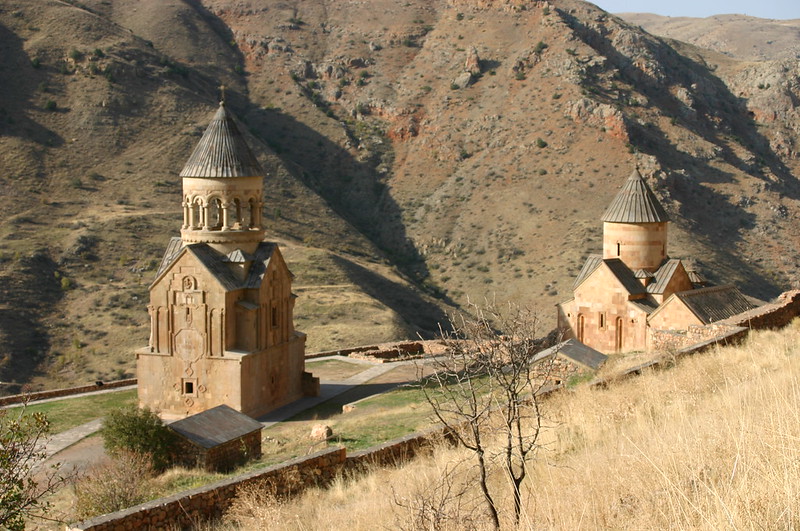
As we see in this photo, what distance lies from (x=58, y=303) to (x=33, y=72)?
22560 mm

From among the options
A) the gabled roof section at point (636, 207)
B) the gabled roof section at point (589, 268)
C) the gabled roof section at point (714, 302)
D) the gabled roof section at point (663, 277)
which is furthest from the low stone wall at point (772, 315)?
the gabled roof section at point (589, 268)

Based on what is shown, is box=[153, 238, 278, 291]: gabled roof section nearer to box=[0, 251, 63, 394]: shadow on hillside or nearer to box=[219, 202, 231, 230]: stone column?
box=[219, 202, 231, 230]: stone column

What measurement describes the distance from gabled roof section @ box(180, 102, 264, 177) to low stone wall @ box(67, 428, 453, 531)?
41.4ft

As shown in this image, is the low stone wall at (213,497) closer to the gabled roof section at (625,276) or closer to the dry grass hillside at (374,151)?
the gabled roof section at (625,276)

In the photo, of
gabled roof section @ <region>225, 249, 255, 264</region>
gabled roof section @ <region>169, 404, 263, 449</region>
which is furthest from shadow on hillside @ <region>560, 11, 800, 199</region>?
gabled roof section @ <region>169, 404, 263, 449</region>

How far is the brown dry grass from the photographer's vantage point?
15.7 ft

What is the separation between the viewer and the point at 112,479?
35.4 ft

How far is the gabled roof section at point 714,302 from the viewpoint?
70.0ft

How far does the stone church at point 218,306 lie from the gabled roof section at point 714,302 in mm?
10588

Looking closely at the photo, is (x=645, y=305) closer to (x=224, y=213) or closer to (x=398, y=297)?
(x=224, y=213)

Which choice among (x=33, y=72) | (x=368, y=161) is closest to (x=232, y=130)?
(x=33, y=72)

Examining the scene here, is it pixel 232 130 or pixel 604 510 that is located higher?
pixel 232 130

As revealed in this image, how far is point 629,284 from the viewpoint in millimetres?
23312

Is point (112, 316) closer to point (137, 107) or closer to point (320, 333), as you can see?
point (320, 333)
